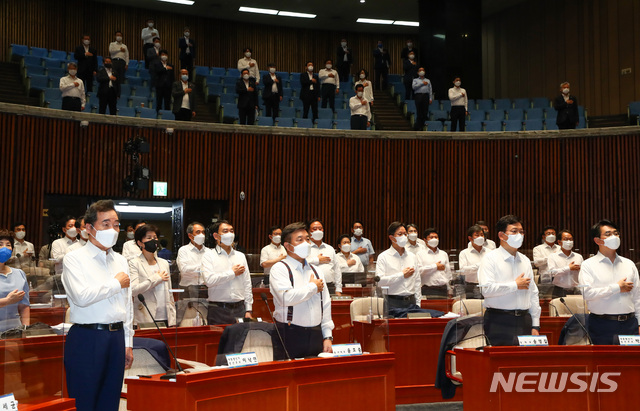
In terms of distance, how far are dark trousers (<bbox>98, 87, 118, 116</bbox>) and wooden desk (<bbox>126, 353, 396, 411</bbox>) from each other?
9742 mm

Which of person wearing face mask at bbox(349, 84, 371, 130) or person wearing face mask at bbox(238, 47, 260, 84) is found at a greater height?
person wearing face mask at bbox(238, 47, 260, 84)

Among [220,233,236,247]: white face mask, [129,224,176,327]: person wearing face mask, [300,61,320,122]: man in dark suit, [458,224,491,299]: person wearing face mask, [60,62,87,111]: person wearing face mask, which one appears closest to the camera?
[129,224,176,327]: person wearing face mask

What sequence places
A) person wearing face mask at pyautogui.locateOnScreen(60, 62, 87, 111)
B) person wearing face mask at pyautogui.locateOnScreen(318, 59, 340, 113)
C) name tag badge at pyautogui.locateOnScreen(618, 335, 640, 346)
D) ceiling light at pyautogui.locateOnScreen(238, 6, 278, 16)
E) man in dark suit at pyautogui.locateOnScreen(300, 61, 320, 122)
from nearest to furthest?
name tag badge at pyautogui.locateOnScreen(618, 335, 640, 346) < person wearing face mask at pyautogui.locateOnScreen(60, 62, 87, 111) < man in dark suit at pyautogui.locateOnScreen(300, 61, 320, 122) < person wearing face mask at pyautogui.locateOnScreen(318, 59, 340, 113) < ceiling light at pyautogui.locateOnScreen(238, 6, 278, 16)

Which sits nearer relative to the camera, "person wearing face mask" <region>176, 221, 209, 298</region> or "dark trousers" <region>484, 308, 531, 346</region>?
"dark trousers" <region>484, 308, 531, 346</region>

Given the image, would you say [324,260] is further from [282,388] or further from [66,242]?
[66,242]

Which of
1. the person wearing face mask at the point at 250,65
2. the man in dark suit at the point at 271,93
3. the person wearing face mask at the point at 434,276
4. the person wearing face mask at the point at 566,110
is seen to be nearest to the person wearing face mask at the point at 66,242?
the person wearing face mask at the point at 434,276

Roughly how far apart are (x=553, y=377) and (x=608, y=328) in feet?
3.05

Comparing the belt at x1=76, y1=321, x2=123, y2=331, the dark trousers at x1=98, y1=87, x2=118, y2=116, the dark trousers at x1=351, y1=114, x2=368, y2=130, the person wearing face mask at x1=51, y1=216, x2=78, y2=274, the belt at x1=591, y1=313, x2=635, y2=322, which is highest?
the dark trousers at x1=98, y1=87, x2=118, y2=116

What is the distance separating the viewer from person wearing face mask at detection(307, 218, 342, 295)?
28.4 ft

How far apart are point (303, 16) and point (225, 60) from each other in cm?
263

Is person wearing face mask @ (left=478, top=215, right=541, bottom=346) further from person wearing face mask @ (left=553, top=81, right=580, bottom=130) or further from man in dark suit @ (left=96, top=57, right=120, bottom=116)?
man in dark suit @ (left=96, top=57, right=120, bottom=116)

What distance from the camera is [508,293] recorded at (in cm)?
562

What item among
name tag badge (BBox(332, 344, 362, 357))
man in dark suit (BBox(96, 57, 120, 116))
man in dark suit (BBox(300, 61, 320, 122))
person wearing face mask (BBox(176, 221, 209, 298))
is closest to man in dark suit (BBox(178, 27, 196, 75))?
man in dark suit (BBox(96, 57, 120, 116))

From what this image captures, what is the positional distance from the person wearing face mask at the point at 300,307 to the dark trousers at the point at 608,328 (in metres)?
2.33
